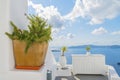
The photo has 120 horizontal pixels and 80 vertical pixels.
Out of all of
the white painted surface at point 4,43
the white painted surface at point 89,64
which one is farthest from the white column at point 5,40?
the white painted surface at point 89,64

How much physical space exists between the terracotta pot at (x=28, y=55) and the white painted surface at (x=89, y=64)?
177 inches

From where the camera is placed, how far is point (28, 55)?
186 cm

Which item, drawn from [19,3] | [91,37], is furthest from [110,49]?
[19,3]

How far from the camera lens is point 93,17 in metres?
7.52

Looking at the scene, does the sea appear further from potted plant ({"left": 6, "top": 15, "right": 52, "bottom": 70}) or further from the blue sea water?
potted plant ({"left": 6, "top": 15, "right": 52, "bottom": 70})

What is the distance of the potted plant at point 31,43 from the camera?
5.98ft

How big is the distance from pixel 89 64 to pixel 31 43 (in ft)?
15.4

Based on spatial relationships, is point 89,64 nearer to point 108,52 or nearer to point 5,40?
point 108,52

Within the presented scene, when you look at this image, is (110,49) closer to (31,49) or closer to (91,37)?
(91,37)

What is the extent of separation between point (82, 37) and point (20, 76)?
6.15 meters

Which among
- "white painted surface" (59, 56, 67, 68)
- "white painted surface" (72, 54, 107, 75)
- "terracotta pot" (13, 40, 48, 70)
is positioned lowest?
"white painted surface" (72, 54, 107, 75)

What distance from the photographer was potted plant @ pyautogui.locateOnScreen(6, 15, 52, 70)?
1822 millimetres

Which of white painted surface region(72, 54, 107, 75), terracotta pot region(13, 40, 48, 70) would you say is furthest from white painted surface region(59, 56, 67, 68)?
terracotta pot region(13, 40, 48, 70)

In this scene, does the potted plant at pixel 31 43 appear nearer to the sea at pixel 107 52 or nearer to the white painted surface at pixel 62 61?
the white painted surface at pixel 62 61
